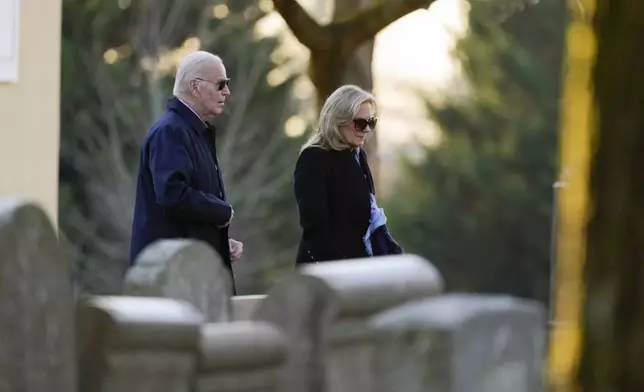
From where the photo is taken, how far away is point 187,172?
3826mm

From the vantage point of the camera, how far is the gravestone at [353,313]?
1.66 metres

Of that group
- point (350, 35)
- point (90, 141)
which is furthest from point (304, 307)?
point (90, 141)

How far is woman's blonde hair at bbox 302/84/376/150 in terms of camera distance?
14.0 ft

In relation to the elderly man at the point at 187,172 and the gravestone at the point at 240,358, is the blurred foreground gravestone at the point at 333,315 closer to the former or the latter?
the gravestone at the point at 240,358

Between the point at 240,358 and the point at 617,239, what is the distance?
0.51 metres

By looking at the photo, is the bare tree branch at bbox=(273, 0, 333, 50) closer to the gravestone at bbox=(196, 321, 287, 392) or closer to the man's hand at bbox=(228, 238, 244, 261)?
the man's hand at bbox=(228, 238, 244, 261)

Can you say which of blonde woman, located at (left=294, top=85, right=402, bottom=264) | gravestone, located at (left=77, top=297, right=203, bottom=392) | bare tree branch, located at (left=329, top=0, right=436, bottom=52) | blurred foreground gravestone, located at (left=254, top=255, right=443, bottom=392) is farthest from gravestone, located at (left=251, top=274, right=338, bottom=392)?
bare tree branch, located at (left=329, top=0, right=436, bottom=52)

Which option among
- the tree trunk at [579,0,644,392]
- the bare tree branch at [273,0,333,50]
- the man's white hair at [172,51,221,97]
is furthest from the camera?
the bare tree branch at [273,0,333,50]

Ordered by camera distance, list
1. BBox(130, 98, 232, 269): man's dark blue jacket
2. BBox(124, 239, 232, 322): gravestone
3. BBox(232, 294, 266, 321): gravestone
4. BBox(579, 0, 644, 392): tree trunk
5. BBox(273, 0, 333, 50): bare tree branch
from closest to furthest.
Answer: BBox(579, 0, 644, 392): tree trunk → BBox(124, 239, 232, 322): gravestone → BBox(232, 294, 266, 321): gravestone → BBox(130, 98, 232, 269): man's dark blue jacket → BBox(273, 0, 333, 50): bare tree branch

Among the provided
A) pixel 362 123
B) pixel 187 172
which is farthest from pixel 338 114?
pixel 187 172

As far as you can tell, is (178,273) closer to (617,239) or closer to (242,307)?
(242,307)

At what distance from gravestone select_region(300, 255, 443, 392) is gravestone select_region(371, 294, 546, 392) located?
0.12 feet

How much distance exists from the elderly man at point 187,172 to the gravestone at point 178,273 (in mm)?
1742

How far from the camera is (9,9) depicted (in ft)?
22.5
